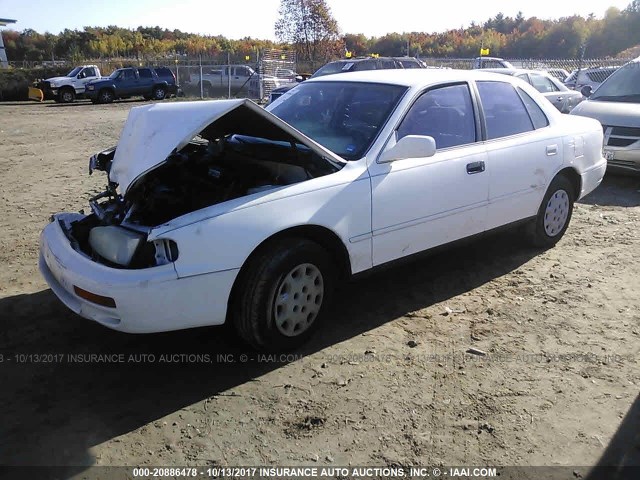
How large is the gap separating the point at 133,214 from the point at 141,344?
0.85 m

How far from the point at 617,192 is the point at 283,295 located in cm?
625

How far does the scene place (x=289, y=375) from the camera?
3207 millimetres

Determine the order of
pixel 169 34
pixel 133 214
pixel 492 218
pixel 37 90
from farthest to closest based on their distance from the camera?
pixel 169 34 → pixel 37 90 → pixel 492 218 → pixel 133 214

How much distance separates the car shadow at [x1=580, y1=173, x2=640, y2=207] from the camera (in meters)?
7.03

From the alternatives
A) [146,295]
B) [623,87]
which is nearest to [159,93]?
[623,87]

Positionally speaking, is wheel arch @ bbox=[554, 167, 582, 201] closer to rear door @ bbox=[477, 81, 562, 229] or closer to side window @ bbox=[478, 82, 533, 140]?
rear door @ bbox=[477, 81, 562, 229]

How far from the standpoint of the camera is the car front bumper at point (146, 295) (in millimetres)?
2791

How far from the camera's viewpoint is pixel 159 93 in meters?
27.0

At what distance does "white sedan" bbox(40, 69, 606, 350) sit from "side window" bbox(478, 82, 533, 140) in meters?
0.01

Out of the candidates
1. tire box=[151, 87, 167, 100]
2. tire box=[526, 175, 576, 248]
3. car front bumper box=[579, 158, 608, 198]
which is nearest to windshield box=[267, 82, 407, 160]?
tire box=[526, 175, 576, 248]

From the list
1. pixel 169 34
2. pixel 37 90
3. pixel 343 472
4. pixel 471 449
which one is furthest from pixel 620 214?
pixel 169 34

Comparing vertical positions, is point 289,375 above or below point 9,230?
below

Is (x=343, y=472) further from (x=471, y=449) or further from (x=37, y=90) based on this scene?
(x=37, y=90)

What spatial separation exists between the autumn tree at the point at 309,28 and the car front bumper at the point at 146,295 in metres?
38.0
